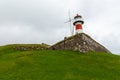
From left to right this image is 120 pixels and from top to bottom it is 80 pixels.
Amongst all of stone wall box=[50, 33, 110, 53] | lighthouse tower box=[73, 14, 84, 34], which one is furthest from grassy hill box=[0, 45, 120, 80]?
lighthouse tower box=[73, 14, 84, 34]

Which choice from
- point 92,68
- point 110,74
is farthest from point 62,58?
point 110,74

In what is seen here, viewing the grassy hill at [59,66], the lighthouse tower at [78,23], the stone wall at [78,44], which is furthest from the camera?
the lighthouse tower at [78,23]

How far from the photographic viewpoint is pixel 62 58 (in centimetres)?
3675

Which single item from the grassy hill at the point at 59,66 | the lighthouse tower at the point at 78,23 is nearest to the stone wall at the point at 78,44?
the grassy hill at the point at 59,66

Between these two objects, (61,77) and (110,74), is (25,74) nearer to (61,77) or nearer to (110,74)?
(61,77)

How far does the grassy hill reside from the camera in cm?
3116

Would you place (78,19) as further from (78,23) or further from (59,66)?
(59,66)

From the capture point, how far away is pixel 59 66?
33906mm

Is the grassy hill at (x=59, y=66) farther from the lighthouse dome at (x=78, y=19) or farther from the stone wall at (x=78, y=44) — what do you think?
the lighthouse dome at (x=78, y=19)

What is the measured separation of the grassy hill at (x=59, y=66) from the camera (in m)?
31.2

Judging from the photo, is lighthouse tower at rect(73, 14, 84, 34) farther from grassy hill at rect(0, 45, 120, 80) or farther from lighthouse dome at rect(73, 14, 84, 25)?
grassy hill at rect(0, 45, 120, 80)

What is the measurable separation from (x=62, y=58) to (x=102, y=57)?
18.6 ft

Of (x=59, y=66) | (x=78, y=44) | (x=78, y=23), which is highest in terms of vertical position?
(x=78, y=23)

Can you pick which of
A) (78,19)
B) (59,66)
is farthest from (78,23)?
(59,66)
